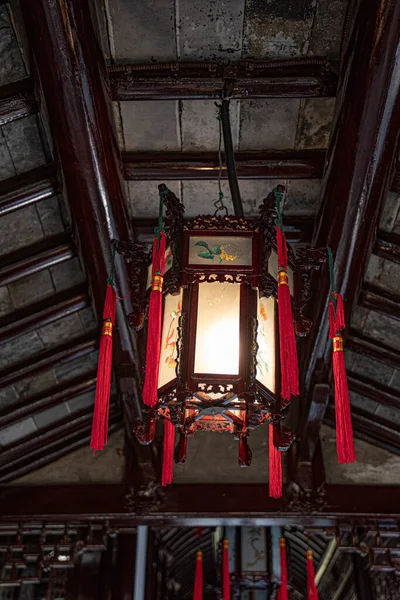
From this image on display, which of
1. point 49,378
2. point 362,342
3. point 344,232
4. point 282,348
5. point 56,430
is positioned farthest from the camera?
point 56,430

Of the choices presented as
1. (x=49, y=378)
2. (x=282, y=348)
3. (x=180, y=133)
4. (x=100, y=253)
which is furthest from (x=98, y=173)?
(x=49, y=378)

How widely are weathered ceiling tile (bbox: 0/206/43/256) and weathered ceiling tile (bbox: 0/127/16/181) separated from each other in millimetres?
269

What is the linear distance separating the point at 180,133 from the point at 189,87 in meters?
0.43

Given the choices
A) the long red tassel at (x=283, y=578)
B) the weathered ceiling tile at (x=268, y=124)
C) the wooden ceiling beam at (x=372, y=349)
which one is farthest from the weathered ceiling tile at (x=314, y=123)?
the long red tassel at (x=283, y=578)

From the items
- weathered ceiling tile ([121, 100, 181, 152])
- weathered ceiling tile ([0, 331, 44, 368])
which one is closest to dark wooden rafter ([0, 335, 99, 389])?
weathered ceiling tile ([0, 331, 44, 368])

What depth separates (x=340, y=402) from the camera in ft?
9.66

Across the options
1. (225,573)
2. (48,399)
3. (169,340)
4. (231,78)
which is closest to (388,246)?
(231,78)

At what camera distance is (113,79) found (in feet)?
11.0

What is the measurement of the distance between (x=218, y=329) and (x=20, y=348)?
101 inches

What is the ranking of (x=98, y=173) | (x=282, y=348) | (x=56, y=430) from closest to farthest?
(x=282, y=348) < (x=98, y=173) < (x=56, y=430)

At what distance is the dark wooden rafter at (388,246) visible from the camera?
3.93 m

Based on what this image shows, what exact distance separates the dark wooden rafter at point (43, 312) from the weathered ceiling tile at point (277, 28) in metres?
2.19

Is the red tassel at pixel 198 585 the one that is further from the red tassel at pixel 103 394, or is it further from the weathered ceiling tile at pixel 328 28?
the weathered ceiling tile at pixel 328 28

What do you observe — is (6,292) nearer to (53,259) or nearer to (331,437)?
(53,259)
